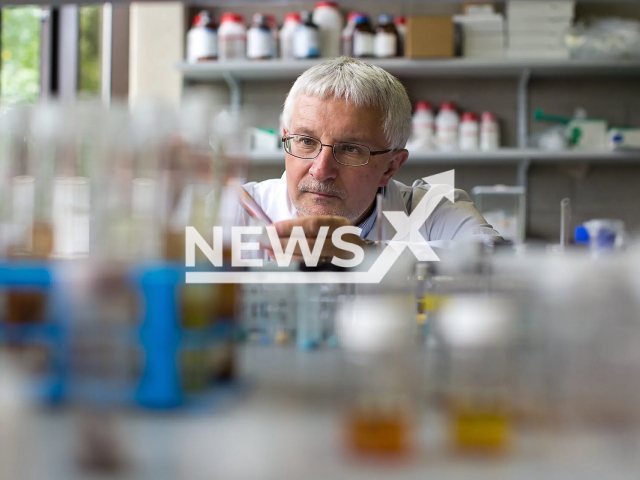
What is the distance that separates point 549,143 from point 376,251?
8.13 ft

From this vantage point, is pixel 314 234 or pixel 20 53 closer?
pixel 314 234

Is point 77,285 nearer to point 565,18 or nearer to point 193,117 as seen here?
point 193,117

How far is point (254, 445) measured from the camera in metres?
0.38

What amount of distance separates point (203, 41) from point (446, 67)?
1.05 meters

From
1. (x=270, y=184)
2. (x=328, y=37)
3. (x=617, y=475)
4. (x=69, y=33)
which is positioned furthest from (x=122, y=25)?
(x=617, y=475)

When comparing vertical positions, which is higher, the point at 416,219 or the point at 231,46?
the point at 231,46

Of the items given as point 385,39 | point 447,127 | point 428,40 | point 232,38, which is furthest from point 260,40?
point 447,127

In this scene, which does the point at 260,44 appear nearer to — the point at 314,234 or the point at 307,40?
the point at 307,40

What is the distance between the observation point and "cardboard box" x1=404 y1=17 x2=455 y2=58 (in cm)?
279

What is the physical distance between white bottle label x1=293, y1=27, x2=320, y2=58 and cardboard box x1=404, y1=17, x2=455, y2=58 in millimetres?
386

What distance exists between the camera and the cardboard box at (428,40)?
279 centimetres

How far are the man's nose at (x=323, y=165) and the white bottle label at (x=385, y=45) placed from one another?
5.46 feet

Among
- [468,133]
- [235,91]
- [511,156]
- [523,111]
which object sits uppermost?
[235,91]

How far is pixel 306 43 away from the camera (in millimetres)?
2812
